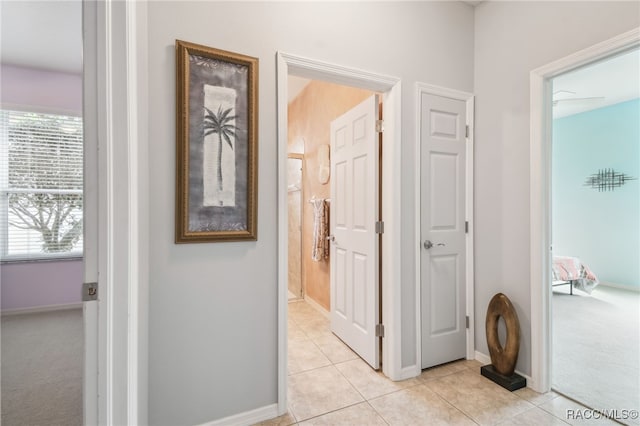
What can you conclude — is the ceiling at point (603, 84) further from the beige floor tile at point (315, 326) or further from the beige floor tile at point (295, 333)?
the beige floor tile at point (295, 333)

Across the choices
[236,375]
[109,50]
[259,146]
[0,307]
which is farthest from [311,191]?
[0,307]

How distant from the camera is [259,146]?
176 centimetres

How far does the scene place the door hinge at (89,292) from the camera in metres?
0.95

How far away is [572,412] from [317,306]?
2422 millimetres

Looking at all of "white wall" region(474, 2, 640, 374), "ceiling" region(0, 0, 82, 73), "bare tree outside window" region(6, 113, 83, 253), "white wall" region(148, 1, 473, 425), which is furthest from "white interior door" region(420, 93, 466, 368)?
"bare tree outside window" region(6, 113, 83, 253)

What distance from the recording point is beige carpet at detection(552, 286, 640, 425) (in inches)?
78.1

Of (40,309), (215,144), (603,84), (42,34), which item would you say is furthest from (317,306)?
(603,84)

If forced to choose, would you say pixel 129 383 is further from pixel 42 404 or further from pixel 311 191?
pixel 311 191

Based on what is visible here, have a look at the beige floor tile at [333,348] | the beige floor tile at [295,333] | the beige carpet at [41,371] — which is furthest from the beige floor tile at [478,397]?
the beige carpet at [41,371]

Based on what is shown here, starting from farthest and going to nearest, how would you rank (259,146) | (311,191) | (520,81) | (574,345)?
(311,191) < (574,345) < (520,81) < (259,146)

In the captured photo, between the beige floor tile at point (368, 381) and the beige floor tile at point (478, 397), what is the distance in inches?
8.0

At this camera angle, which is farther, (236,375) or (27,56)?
(27,56)

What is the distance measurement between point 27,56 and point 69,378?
3.33 m

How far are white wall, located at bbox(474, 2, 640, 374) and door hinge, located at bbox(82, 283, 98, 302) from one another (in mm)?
2374
